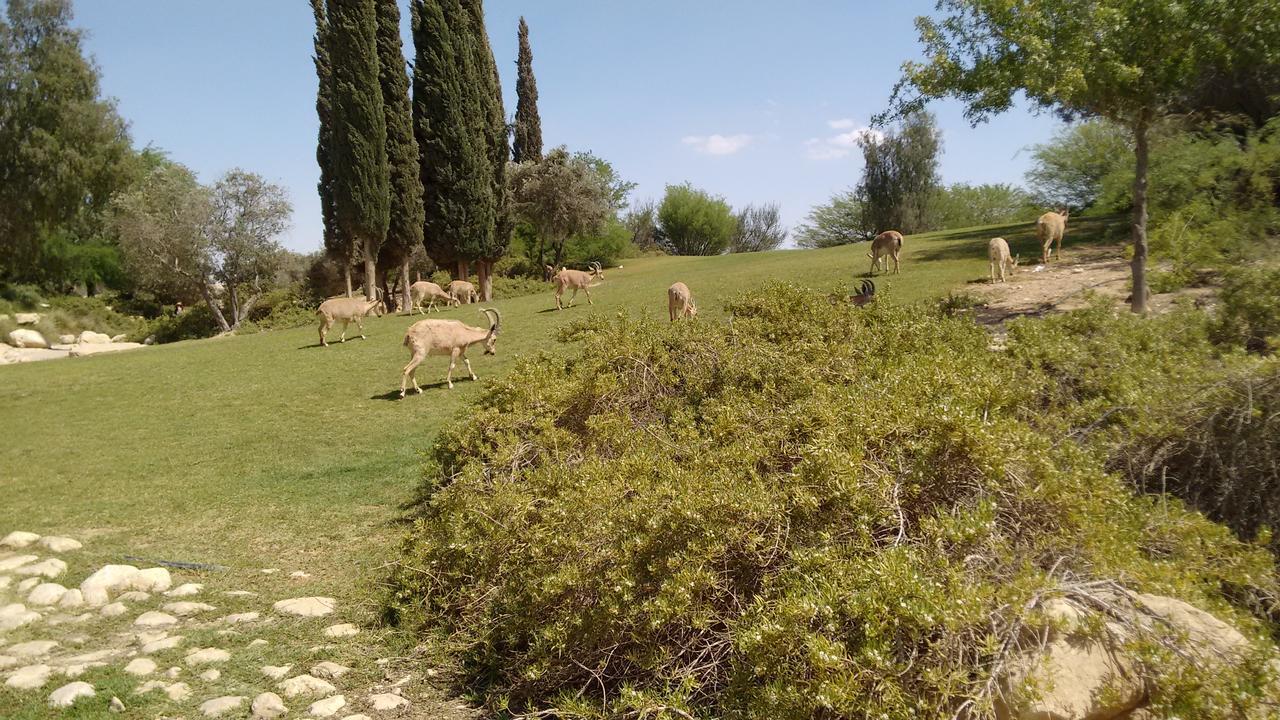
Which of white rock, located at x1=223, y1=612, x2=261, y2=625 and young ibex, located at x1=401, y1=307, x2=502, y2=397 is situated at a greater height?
young ibex, located at x1=401, y1=307, x2=502, y2=397

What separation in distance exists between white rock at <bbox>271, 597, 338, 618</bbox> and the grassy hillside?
0.20 m

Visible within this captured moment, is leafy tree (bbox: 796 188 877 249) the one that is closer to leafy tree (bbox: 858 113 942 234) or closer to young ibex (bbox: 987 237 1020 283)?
leafy tree (bbox: 858 113 942 234)

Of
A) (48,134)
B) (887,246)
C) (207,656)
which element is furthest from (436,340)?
A: (48,134)

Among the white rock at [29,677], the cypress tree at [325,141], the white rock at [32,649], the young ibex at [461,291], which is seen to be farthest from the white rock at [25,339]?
the white rock at [29,677]

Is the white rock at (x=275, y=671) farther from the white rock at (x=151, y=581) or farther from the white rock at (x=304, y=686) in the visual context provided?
the white rock at (x=151, y=581)

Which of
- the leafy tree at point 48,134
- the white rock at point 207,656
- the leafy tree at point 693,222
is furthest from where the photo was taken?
the leafy tree at point 693,222

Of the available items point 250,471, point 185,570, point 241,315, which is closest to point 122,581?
point 185,570

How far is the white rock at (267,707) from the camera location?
4.06m

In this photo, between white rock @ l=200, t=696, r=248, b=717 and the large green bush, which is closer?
the large green bush

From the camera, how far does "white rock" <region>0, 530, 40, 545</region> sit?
695 centimetres

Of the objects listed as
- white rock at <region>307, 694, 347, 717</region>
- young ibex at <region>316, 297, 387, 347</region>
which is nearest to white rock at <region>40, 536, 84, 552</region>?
white rock at <region>307, 694, 347, 717</region>

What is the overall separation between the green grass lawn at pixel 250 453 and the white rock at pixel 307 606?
133 mm

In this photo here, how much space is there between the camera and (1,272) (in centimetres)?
4122

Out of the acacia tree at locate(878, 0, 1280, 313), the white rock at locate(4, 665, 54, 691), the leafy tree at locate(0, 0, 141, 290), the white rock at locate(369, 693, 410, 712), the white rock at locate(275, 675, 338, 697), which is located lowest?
the white rock at locate(369, 693, 410, 712)
